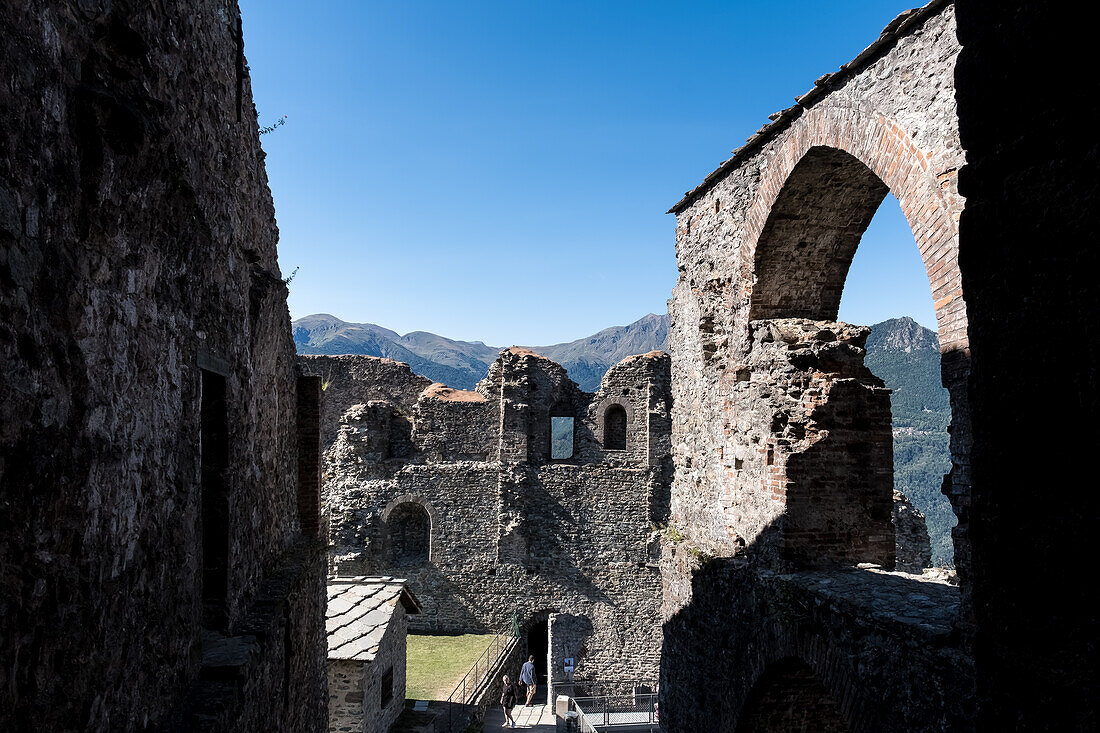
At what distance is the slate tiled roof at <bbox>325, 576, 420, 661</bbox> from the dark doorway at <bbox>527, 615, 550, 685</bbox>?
7.06m

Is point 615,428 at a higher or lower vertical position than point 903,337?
lower

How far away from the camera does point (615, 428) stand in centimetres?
2111

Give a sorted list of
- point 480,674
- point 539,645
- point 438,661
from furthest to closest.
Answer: point 539,645 < point 438,661 < point 480,674

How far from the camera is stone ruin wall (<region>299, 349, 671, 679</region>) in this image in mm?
19297

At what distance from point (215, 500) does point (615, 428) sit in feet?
56.2

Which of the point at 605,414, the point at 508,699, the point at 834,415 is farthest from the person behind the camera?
the point at 605,414

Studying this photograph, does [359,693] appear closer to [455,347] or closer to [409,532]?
[409,532]

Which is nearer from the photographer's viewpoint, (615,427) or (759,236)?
(759,236)

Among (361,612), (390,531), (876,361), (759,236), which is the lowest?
(390,531)

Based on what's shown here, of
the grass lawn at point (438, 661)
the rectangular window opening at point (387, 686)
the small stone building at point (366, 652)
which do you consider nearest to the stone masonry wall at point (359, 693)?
the small stone building at point (366, 652)

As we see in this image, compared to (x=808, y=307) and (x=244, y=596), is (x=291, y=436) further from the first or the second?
(x=808, y=307)

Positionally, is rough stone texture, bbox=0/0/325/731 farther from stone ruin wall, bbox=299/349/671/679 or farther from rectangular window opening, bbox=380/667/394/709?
stone ruin wall, bbox=299/349/671/679

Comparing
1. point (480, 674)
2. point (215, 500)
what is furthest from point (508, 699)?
point (215, 500)

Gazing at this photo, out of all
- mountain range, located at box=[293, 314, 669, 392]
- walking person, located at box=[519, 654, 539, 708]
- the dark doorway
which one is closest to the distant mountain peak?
mountain range, located at box=[293, 314, 669, 392]
